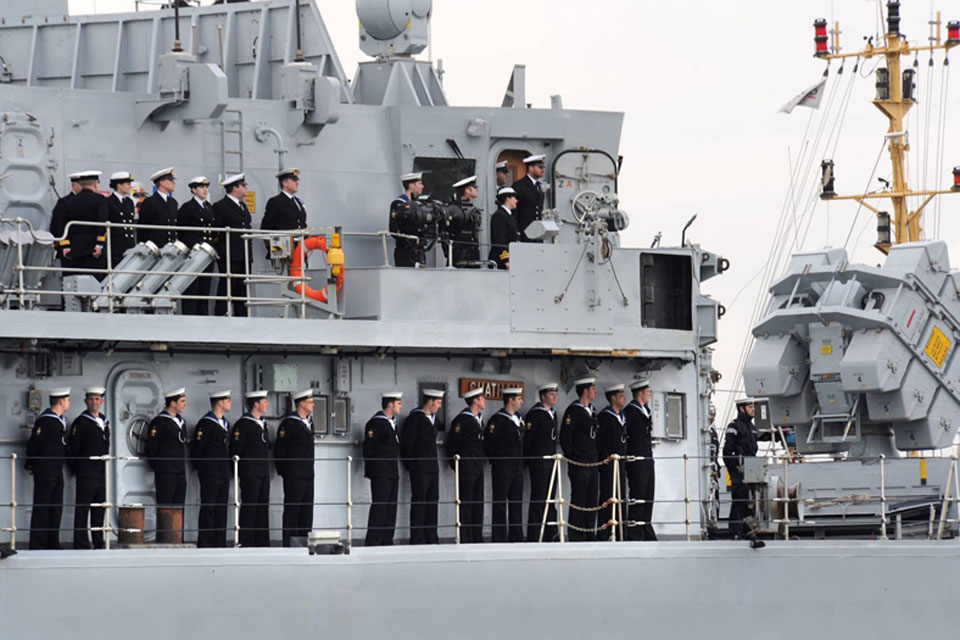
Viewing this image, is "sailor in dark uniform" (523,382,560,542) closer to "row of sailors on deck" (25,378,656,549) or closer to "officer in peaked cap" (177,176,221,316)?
"row of sailors on deck" (25,378,656,549)

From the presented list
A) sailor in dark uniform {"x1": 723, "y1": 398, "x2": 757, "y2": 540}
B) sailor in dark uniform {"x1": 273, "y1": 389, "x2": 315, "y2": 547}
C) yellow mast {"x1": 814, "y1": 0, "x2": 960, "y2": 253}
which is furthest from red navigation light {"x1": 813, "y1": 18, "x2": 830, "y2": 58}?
sailor in dark uniform {"x1": 273, "y1": 389, "x2": 315, "y2": 547}

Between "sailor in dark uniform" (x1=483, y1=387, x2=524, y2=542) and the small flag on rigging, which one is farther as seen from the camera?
the small flag on rigging

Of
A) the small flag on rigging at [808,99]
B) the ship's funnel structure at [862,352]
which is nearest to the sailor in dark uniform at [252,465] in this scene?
the ship's funnel structure at [862,352]

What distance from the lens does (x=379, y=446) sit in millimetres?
16406

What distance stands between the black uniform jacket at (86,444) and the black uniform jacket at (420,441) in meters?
2.53

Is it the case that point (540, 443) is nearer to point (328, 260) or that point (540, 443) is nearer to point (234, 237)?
point (328, 260)

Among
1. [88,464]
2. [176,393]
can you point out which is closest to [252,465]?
[176,393]

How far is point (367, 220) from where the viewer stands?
18391 millimetres

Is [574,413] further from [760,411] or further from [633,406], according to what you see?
[760,411]

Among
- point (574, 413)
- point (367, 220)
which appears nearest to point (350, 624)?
point (574, 413)

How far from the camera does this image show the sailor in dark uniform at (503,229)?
18.1 meters

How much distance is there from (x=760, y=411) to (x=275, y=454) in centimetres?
711

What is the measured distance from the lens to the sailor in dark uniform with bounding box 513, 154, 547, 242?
18453mm

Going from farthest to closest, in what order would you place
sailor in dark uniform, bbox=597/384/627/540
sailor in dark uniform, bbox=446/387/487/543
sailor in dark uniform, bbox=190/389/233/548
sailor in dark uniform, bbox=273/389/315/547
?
sailor in dark uniform, bbox=597/384/627/540, sailor in dark uniform, bbox=446/387/487/543, sailor in dark uniform, bbox=273/389/315/547, sailor in dark uniform, bbox=190/389/233/548
